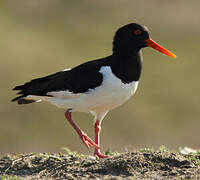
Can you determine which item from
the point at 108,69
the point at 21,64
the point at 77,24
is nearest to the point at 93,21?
the point at 77,24

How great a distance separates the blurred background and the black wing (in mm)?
8533

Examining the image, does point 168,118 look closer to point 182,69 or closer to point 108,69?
point 182,69

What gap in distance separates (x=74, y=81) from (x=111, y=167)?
201 centimetres

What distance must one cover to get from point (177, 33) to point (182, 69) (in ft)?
18.6

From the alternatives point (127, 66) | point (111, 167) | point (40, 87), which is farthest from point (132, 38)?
point (111, 167)

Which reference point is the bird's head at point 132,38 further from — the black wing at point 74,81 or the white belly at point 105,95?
the white belly at point 105,95

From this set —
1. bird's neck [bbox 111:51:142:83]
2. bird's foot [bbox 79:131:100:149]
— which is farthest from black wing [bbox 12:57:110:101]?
bird's foot [bbox 79:131:100:149]

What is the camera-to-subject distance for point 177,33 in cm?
2964

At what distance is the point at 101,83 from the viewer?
31.4 ft

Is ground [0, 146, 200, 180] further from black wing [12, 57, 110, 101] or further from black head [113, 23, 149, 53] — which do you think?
black head [113, 23, 149, 53]

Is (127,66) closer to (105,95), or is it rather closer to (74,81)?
(105,95)

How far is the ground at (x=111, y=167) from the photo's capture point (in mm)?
8320

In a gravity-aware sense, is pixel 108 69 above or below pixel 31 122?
below

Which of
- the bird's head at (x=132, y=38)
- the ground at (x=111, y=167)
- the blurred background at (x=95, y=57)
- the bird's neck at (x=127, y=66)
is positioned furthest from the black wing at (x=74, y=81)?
the blurred background at (x=95, y=57)
